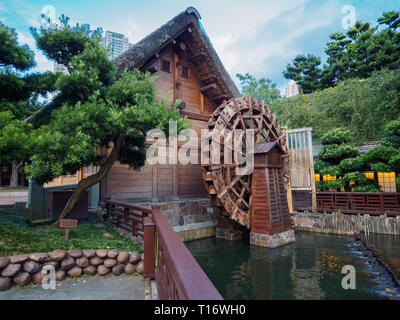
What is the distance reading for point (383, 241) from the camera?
7.96m

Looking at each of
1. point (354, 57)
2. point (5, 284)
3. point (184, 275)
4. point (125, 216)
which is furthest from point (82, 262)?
point (354, 57)

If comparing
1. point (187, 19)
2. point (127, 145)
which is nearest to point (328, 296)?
point (127, 145)

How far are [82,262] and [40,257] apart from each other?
23.8 inches

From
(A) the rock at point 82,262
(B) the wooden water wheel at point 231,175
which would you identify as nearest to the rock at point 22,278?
(A) the rock at point 82,262

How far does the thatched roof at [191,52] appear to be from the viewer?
23.9 ft

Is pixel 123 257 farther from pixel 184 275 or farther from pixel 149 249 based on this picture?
pixel 184 275

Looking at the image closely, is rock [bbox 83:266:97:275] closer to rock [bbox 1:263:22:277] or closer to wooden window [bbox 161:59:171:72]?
rock [bbox 1:263:22:277]

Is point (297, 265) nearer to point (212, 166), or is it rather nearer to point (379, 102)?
point (212, 166)

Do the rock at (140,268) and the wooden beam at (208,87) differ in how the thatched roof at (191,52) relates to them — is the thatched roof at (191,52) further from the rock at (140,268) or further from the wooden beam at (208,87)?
the rock at (140,268)

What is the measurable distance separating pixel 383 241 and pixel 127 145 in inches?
339

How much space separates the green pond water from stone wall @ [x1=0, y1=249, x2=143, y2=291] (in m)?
2.01

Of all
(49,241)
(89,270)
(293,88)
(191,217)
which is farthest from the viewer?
(293,88)

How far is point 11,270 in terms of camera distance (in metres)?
3.49

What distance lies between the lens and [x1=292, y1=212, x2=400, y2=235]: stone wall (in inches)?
341
